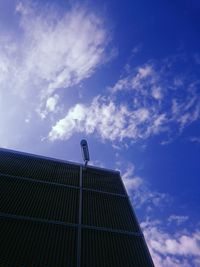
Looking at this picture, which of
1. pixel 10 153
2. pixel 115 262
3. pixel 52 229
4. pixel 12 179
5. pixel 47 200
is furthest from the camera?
pixel 10 153

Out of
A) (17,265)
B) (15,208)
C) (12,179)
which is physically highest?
(12,179)

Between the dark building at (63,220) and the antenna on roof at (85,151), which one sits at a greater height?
the antenna on roof at (85,151)

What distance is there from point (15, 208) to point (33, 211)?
0.74 meters

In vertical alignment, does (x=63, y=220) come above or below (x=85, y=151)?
below

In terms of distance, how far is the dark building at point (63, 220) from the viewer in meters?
9.10

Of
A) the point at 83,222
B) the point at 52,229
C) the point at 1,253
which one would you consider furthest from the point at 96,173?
the point at 1,253

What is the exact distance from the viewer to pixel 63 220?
1084 cm

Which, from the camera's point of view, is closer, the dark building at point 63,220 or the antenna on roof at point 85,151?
the dark building at point 63,220

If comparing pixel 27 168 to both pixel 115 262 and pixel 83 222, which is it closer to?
pixel 83 222

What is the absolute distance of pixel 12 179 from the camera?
12.8 m

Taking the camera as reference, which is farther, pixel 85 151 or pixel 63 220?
pixel 85 151

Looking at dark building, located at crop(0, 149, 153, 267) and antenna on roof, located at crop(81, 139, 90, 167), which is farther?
antenna on roof, located at crop(81, 139, 90, 167)

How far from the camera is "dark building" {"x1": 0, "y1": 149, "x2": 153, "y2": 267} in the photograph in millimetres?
9102

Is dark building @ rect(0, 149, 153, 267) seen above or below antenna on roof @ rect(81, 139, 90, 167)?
below
